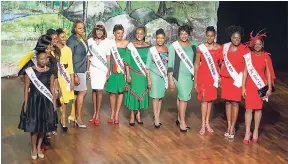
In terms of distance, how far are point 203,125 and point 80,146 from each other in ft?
4.21

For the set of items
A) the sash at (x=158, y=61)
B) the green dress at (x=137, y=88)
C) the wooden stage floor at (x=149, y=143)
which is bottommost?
the wooden stage floor at (x=149, y=143)

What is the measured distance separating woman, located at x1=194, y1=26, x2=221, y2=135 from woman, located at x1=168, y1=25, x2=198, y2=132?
0.29ft

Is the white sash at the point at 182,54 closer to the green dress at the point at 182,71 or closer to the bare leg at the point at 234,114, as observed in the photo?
the green dress at the point at 182,71

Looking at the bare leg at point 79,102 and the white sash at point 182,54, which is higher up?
the white sash at point 182,54

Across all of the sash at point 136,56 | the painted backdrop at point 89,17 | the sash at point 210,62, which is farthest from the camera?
the painted backdrop at point 89,17

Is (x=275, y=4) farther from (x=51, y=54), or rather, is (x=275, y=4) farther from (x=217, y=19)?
(x=51, y=54)

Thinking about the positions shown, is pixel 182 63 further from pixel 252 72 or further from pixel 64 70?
pixel 64 70

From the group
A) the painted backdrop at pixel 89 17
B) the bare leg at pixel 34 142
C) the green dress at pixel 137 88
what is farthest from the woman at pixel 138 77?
the painted backdrop at pixel 89 17

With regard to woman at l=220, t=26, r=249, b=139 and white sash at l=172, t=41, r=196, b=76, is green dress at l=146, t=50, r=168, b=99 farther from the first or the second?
woman at l=220, t=26, r=249, b=139

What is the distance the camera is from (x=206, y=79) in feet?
21.0

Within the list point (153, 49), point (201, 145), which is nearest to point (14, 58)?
point (153, 49)

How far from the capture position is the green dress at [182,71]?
639 cm

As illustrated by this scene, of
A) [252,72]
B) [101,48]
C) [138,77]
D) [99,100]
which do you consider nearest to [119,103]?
[99,100]

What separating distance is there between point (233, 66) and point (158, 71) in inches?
29.7
